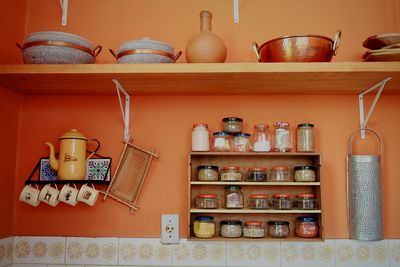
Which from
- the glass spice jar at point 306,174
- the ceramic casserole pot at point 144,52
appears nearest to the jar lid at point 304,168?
the glass spice jar at point 306,174

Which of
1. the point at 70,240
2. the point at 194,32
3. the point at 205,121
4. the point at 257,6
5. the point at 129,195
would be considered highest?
the point at 257,6

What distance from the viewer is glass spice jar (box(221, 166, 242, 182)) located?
170 centimetres

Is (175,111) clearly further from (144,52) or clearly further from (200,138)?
(144,52)

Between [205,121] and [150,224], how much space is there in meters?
0.53

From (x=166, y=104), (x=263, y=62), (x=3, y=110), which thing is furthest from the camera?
(x=166, y=104)

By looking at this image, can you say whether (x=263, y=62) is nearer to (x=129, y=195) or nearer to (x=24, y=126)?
(x=129, y=195)

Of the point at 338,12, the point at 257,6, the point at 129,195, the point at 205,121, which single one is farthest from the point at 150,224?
the point at 338,12

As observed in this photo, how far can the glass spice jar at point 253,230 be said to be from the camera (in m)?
1.67

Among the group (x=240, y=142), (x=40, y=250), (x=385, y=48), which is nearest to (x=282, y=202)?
(x=240, y=142)

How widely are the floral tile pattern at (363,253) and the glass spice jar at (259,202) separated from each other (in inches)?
14.7

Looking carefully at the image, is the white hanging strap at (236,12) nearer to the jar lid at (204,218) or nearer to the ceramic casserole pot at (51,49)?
the ceramic casserole pot at (51,49)

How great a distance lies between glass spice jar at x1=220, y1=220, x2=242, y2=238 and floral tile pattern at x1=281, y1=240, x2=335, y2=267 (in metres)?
0.24

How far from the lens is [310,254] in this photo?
1.75 m

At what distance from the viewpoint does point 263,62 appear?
1.59 m
